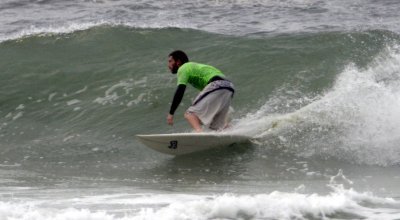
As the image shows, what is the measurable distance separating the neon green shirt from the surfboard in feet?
2.36

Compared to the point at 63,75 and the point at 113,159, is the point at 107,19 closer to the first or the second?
the point at 63,75

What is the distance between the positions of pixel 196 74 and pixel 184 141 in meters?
0.92

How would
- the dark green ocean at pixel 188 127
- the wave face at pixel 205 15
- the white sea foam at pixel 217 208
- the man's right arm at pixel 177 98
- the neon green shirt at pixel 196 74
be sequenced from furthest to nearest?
the wave face at pixel 205 15, the neon green shirt at pixel 196 74, the man's right arm at pixel 177 98, the dark green ocean at pixel 188 127, the white sea foam at pixel 217 208

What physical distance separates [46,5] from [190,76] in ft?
41.2

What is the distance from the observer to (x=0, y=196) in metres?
6.50

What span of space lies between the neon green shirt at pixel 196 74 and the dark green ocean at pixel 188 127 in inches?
36.8

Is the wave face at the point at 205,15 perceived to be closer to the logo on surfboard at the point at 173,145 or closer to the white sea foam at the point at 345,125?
the white sea foam at the point at 345,125

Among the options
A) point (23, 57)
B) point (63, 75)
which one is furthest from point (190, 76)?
point (23, 57)

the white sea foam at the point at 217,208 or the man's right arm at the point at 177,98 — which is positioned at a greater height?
the man's right arm at the point at 177,98

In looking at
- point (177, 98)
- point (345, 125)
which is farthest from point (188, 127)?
point (345, 125)

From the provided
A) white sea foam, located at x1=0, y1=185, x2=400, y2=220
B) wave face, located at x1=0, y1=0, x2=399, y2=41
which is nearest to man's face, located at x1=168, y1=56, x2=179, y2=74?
white sea foam, located at x1=0, y1=185, x2=400, y2=220

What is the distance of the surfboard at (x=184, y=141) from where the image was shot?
354 inches

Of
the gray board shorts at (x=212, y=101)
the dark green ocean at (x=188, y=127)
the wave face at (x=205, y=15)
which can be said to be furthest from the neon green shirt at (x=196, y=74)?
the wave face at (x=205, y=15)

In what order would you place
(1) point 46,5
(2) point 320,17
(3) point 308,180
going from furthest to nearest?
(1) point 46,5 → (2) point 320,17 → (3) point 308,180
